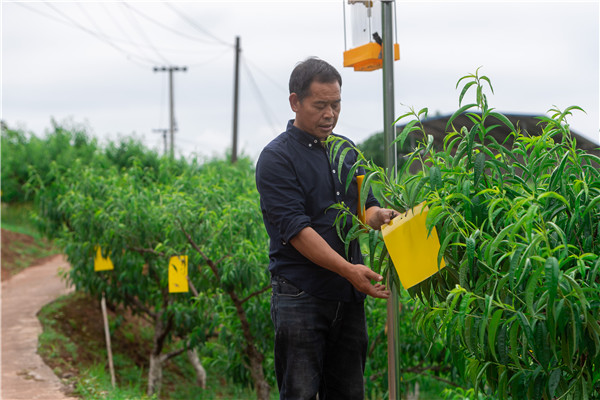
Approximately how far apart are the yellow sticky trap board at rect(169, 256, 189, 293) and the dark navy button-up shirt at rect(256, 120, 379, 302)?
102 inches

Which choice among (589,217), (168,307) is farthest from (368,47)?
(168,307)

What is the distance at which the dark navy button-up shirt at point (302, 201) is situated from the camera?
7.98 ft

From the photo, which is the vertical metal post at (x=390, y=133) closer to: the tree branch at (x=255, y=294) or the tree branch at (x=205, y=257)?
the tree branch at (x=255, y=294)

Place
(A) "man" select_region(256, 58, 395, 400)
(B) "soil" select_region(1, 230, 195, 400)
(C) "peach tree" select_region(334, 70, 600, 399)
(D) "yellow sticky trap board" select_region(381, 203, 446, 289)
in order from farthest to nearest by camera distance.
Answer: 1. (B) "soil" select_region(1, 230, 195, 400)
2. (A) "man" select_region(256, 58, 395, 400)
3. (D) "yellow sticky trap board" select_region(381, 203, 446, 289)
4. (C) "peach tree" select_region(334, 70, 600, 399)

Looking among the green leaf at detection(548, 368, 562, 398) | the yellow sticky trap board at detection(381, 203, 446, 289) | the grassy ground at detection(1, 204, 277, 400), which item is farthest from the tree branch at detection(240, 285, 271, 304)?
the green leaf at detection(548, 368, 562, 398)

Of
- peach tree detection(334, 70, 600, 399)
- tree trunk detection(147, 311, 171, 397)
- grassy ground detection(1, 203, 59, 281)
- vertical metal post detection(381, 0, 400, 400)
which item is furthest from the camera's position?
grassy ground detection(1, 203, 59, 281)

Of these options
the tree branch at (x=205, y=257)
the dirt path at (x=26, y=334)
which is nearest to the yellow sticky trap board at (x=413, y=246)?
the tree branch at (x=205, y=257)

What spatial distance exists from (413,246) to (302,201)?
56cm

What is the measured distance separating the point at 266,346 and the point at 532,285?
Answer: 391 centimetres

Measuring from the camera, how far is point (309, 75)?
2.48 m

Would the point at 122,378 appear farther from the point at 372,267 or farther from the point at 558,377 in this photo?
the point at 558,377

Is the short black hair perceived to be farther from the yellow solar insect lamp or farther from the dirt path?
the dirt path

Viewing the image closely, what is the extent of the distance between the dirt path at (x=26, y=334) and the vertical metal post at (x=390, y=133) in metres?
Result: 3.18

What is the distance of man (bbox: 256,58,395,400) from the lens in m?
2.43
